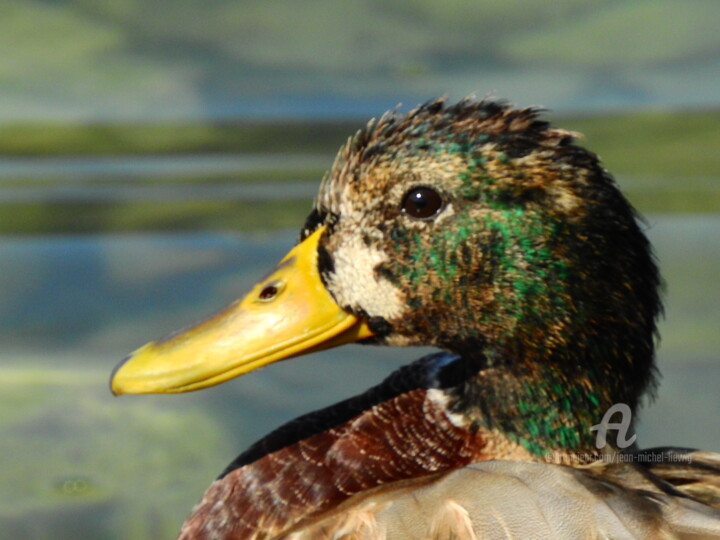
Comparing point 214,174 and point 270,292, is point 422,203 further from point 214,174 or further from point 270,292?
point 214,174

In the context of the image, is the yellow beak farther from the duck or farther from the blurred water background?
the blurred water background

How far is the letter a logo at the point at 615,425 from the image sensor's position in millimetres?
2041

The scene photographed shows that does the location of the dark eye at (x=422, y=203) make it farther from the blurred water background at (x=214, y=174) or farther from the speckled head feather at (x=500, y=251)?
the blurred water background at (x=214, y=174)

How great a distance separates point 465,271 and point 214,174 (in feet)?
9.86

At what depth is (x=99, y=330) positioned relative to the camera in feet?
12.4

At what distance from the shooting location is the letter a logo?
6.70 feet

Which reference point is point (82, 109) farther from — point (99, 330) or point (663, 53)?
point (663, 53)

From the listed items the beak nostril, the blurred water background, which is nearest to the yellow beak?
the beak nostril

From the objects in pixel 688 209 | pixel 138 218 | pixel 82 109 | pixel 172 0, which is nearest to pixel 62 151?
pixel 82 109

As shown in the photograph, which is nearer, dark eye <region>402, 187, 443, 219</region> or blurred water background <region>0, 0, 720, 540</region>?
dark eye <region>402, 187, 443, 219</region>

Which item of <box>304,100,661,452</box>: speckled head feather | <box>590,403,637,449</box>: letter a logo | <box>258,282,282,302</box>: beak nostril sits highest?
<box>304,100,661,452</box>: speckled head feather

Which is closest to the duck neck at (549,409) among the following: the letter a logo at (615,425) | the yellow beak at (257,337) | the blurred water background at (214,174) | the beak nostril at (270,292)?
the letter a logo at (615,425)

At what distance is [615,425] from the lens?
2.05m

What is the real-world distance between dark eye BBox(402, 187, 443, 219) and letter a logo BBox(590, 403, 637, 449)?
1.46ft
